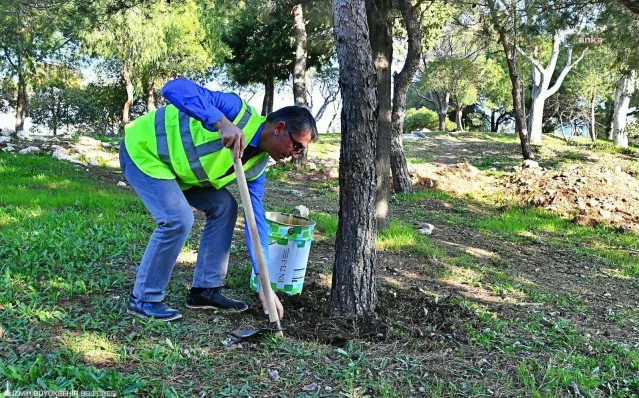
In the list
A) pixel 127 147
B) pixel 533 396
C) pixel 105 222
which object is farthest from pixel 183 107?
pixel 105 222

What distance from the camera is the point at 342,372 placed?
2469 millimetres

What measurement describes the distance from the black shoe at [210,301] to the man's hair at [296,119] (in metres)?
1.16

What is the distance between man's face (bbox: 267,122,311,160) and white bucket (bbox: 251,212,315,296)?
821 mm

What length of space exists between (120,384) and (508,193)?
28.7 ft

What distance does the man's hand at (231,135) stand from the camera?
257 centimetres

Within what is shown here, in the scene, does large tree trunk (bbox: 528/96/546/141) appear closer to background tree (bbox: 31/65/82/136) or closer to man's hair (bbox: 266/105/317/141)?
man's hair (bbox: 266/105/317/141)

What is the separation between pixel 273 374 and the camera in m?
2.40

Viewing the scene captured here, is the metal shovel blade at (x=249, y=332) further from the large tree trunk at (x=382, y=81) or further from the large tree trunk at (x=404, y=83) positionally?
the large tree trunk at (x=404, y=83)

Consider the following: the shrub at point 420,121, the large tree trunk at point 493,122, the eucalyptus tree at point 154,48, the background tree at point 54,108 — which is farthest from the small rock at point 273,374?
the large tree trunk at point 493,122

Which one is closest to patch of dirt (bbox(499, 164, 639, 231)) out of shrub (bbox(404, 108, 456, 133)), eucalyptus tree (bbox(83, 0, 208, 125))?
eucalyptus tree (bbox(83, 0, 208, 125))

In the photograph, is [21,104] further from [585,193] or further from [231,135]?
[231,135]

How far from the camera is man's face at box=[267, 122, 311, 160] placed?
278 cm

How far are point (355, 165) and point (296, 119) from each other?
0.48 metres

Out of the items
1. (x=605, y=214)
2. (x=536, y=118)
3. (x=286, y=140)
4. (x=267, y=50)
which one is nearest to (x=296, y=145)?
(x=286, y=140)
